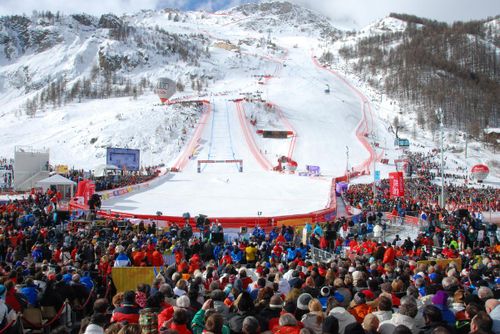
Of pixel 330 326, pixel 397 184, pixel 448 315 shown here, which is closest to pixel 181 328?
pixel 330 326

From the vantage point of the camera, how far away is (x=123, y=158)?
38.0 metres

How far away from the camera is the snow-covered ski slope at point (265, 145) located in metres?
26.2

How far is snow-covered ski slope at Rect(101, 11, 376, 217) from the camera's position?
2616 cm

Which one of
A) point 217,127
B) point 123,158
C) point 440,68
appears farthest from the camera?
point 440,68

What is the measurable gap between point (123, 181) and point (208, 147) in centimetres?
1906

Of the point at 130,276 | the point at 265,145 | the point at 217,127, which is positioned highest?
the point at 217,127

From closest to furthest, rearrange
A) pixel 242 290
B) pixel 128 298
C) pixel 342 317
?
1. pixel 342 317
2. pixel 128 298
3. pixel 242 290

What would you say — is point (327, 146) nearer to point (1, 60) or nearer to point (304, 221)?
point (304, 221)

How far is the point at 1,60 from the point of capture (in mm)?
114938

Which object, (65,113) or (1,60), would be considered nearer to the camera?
(65,113)

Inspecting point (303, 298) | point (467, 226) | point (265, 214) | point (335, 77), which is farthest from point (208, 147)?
point (335, 77)

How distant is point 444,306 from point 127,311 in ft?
11.0

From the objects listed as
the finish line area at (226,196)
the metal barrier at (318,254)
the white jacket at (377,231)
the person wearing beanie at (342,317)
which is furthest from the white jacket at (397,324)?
the finish line area at (226,196)

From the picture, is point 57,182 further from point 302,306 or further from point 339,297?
point 302,306
